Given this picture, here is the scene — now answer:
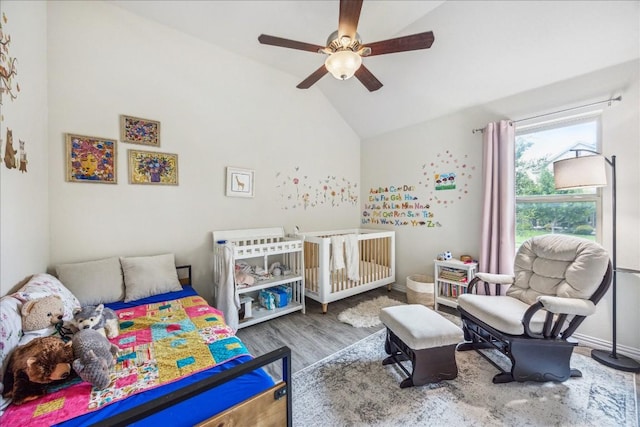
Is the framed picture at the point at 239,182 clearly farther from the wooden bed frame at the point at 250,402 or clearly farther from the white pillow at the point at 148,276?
the wooden bed frame at the point at 250,402

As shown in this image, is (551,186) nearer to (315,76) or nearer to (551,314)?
(551,314)

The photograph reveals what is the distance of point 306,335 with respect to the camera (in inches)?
95.9

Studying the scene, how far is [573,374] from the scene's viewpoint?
1.84 meters

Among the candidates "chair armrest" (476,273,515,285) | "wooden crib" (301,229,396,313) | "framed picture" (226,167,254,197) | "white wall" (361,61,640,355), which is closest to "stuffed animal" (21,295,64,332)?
"framed picture" (226,167,254,197)

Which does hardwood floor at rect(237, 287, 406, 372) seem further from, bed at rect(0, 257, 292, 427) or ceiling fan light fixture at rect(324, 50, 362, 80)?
ceiling fan light fixture at rect(324, 50, 362, 80)

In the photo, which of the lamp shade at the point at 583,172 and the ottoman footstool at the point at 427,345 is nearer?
the ottoman footstool at the point at 427,345

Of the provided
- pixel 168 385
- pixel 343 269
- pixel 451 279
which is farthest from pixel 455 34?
pixel 168 385

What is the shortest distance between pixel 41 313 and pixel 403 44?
274 centimetres

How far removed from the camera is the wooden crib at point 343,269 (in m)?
2.88

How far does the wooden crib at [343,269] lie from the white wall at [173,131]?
27.2 inches

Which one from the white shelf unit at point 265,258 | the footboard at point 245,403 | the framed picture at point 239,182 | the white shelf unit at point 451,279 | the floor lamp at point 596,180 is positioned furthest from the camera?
the framed picture at point 239,182

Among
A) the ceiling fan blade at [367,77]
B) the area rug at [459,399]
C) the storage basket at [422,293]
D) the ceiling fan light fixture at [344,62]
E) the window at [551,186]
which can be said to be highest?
the ceiling fan blade at [367,77]

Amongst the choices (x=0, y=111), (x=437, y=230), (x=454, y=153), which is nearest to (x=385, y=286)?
(x=437, y=230)

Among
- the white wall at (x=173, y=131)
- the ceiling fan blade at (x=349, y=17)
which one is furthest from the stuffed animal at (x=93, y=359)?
the ceiling fan blade at (x=349, y=17)
